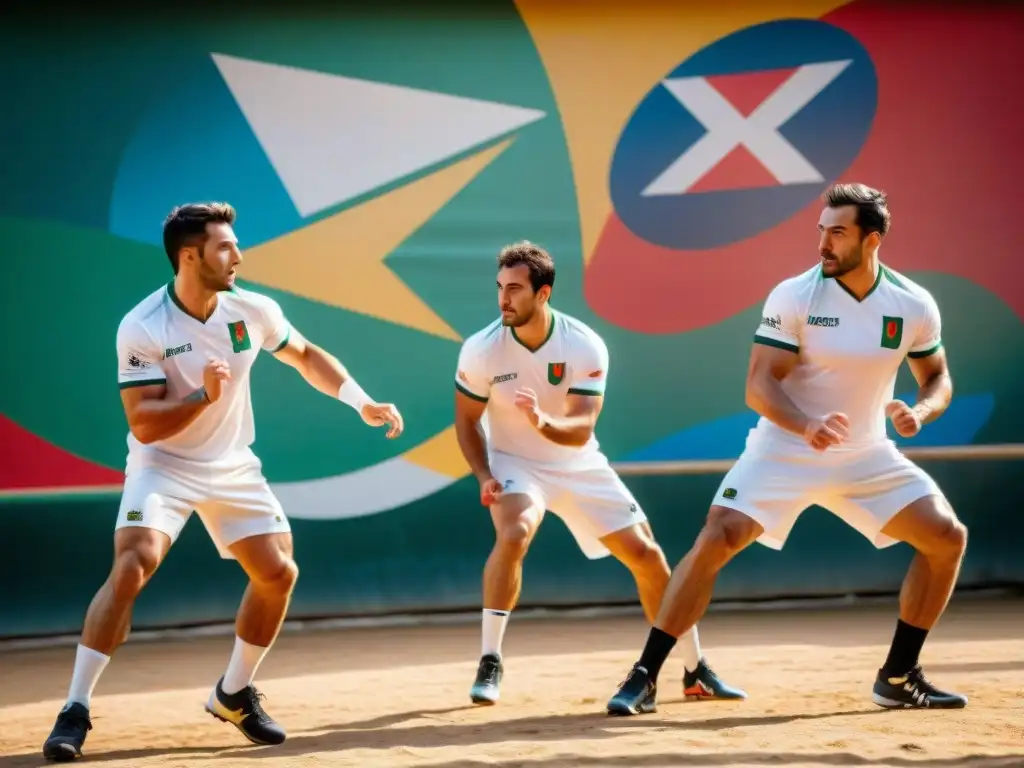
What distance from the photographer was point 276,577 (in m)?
5.73

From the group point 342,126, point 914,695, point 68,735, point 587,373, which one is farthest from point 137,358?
point 342,126

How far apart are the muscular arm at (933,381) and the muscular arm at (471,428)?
176 centimetres

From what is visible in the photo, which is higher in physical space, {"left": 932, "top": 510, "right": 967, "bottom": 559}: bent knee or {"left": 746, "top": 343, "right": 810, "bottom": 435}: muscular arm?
{"left": 746, "top": 343, "right": 810, "bottom": 435}: muscular arm

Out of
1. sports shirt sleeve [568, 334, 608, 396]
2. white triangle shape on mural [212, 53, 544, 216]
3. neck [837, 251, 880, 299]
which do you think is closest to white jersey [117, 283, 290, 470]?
sports shirt sleeve [568, 334, 608, 396]

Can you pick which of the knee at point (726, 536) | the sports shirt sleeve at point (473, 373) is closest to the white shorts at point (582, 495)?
the sports shirt sleeve at point (473, 373)

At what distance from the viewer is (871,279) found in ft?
20.0

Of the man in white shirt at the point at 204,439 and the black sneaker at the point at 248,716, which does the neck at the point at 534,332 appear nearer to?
the man in white shirt at the point at 204,439

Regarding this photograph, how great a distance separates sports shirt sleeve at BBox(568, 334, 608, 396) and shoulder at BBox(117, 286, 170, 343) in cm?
173

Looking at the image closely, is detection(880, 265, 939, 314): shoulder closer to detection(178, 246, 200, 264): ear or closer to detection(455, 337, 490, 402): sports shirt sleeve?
detection(455, 337, 490, 402): sports shirt sleeve

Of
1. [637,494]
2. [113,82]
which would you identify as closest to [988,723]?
[637,494]

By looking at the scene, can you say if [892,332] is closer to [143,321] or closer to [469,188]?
[143,321]

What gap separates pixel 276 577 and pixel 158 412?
75cm

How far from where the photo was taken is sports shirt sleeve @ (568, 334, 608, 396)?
6559 mm

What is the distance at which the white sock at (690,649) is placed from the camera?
20.8ft
